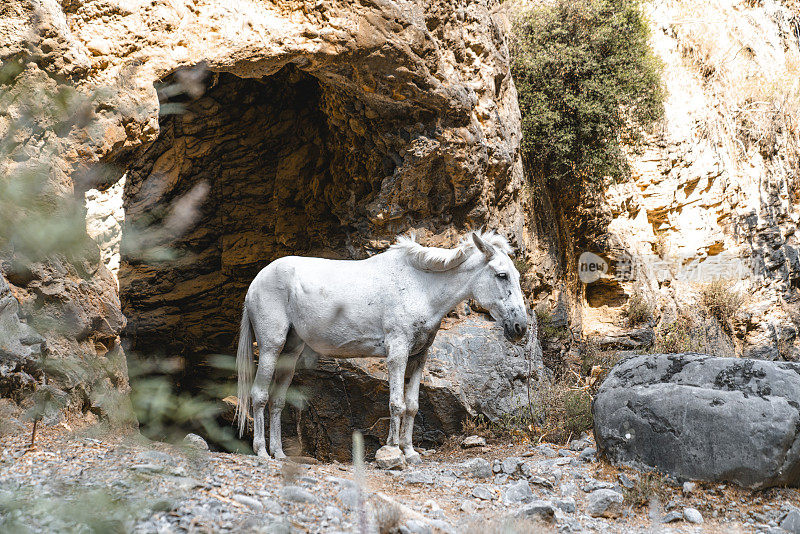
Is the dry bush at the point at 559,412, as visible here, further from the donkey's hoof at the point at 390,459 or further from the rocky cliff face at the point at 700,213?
the rocky cliff face at the point at 700,213

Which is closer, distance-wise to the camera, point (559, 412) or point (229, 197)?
point (559, 412)

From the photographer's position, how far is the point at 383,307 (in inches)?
267

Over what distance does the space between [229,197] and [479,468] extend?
21.2 ft

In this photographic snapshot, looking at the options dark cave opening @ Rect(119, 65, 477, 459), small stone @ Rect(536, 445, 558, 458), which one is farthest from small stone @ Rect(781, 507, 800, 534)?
dark cave opening @ Rect(119, 65, 477, 459)

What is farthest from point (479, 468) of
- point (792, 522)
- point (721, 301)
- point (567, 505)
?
point (721, 301)

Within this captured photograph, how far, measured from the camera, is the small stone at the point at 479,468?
612 cm

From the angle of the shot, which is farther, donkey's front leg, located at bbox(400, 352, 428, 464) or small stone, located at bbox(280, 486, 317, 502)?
donkey's front leg, located at bbox(400, 352, 428, 464)

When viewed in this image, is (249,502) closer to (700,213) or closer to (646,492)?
(646,492)

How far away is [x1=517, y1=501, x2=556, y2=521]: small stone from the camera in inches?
187

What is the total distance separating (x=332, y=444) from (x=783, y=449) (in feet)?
17.8

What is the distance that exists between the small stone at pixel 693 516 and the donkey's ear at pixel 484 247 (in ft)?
9.75

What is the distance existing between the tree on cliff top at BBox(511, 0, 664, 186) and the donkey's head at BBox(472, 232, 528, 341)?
13.9ft

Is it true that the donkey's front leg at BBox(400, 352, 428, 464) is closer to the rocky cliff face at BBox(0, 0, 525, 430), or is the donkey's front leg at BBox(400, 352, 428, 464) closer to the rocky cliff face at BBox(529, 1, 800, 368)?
the rocky cliff face at BBox(0, 0, 525, 430)

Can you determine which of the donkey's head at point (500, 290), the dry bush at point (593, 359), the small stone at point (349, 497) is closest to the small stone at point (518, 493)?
the small stone at point (349, 497)
